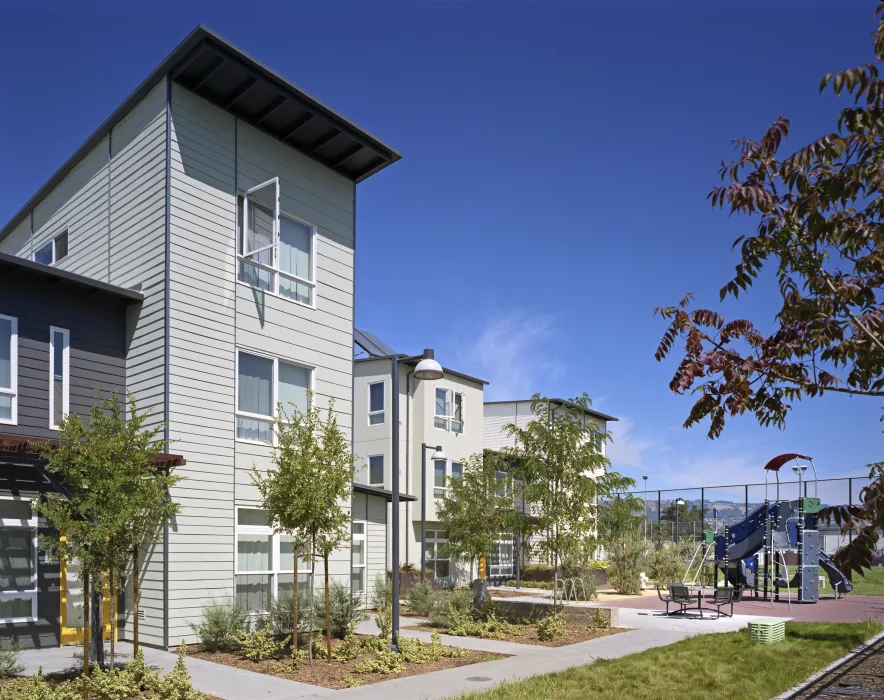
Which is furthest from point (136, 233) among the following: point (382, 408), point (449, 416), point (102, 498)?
point (449, 416)

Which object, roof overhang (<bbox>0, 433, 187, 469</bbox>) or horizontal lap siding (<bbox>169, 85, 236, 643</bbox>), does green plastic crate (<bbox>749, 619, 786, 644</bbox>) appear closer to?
horizontal lap siding (<bbox>169, 85, 236, 643</bbox>)

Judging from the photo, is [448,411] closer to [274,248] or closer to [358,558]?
[358,558]

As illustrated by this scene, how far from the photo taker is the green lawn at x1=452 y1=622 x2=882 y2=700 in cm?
1111

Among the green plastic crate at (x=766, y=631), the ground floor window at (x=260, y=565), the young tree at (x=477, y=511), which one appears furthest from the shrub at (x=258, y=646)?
the green plastic crate at (x=766, y=631)

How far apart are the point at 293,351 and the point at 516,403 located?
3098 cm

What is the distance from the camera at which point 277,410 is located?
58.9ft

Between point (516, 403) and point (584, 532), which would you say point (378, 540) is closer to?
point (584, 532)

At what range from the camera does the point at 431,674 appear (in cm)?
1298

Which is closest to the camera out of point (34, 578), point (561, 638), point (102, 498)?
point (102, 498)

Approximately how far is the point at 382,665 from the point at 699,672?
4933 millimetres

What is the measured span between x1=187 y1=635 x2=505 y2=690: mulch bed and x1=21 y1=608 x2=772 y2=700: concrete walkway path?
0.28m

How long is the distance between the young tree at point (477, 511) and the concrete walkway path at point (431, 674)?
4.85 m

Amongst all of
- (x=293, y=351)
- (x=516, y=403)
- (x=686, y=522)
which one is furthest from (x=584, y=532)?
(x=516, y=403)

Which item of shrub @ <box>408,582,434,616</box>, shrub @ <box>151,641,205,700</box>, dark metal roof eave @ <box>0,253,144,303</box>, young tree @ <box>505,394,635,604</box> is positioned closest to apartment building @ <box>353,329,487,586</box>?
shrub @ <box>408,582,434,616</box>
